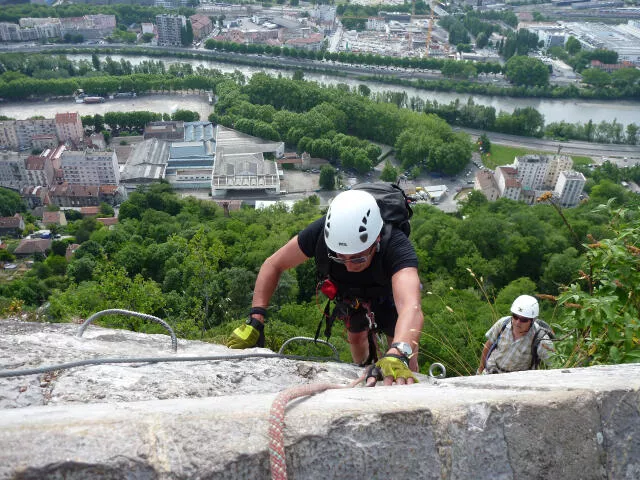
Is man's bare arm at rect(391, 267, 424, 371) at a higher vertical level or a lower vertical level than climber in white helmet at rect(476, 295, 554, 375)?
higher

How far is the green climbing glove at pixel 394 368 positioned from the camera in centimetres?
200

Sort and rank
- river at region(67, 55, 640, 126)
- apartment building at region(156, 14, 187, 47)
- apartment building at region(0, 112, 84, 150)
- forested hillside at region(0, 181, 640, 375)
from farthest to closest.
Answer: apartment building at region(156, 14, 187, 47) < river at region(67, 55, 640, 126) < apartment building at region(0, 112, 84, 150) < forested hillside at region(0, 181, 640, 375)

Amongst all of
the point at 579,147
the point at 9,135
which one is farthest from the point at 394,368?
the point at 9,135

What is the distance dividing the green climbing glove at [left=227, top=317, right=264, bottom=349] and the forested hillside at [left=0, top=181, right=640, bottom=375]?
1725 millimetres

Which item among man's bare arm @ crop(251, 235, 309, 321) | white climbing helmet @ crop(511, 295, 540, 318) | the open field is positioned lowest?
the open field

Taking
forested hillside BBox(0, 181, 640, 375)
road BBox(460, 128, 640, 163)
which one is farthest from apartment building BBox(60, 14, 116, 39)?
road BBox(460, 128, 640, 163)

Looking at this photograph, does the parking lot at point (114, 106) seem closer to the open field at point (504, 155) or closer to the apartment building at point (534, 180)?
the open field at point (504, 155)

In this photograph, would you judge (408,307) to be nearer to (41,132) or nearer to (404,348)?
(404,348)

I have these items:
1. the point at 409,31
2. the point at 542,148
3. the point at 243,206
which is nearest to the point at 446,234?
the point at 243,206

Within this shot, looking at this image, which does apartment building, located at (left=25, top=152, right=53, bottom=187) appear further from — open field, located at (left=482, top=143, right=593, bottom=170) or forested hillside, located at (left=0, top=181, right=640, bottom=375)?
open field, located at (left=482, top=143, right=593, bottom=170)

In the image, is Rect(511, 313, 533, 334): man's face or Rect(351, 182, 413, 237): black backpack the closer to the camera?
Rect(351, 182, 413, 237): black backpack

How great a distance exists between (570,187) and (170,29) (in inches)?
1875

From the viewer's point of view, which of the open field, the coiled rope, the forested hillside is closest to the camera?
the coiled rope

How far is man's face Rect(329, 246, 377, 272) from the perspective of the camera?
2.83m
